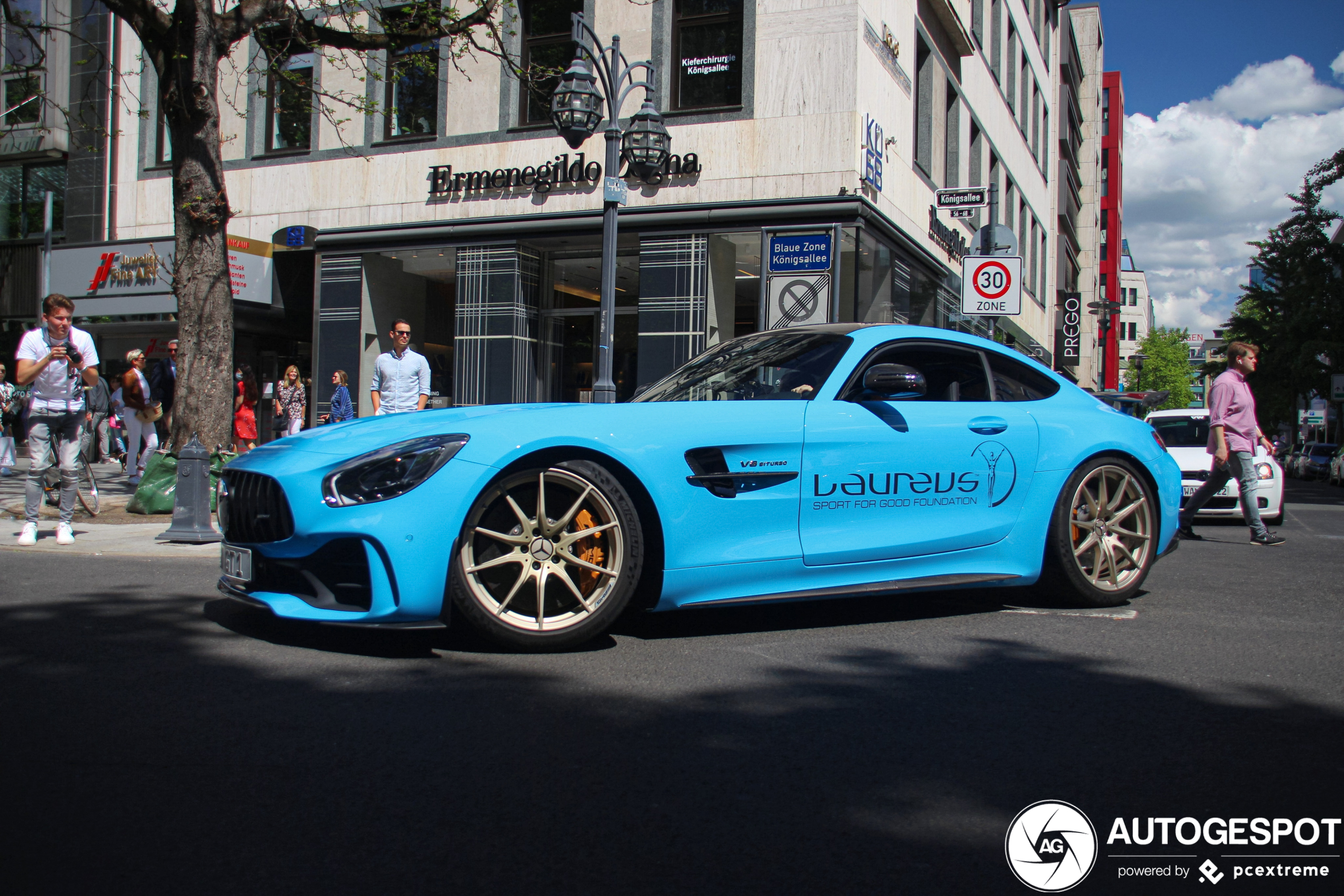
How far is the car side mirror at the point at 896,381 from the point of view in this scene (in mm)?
4453

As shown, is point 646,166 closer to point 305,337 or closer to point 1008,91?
point 305,337

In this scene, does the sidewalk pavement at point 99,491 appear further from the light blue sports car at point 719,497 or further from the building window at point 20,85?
the building window at point 20,85

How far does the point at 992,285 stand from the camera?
40.5 ft

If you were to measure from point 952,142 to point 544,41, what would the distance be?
28.1 ft

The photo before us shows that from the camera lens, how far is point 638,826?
7.71 feet

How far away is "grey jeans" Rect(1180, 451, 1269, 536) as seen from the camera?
30.1 ft

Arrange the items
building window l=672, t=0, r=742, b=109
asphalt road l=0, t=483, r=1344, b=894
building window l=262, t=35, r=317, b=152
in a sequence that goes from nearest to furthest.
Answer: asphalt road l=0, t=483, r=1344, b=894
building window l=672, t=0, r=742, b=109
building window l=262, t=35, r=317, b=152

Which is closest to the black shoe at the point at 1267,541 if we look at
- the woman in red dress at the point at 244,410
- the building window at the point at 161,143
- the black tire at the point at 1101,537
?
the black tire at the point at 1101,537

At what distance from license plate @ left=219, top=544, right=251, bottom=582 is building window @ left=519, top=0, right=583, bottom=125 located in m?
13.7

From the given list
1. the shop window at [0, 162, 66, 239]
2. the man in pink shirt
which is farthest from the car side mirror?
the shop window at [0, 162, 66, 239]

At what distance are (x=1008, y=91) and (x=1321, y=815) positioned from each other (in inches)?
1101

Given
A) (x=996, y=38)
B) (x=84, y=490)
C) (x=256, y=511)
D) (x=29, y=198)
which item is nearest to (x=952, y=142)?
(x=996, y=38)

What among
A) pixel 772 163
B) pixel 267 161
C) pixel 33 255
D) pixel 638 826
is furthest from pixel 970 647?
pixel 33 255

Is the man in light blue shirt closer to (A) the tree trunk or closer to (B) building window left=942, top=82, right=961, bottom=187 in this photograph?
(A) the tree trunk
